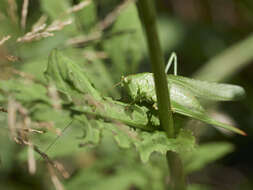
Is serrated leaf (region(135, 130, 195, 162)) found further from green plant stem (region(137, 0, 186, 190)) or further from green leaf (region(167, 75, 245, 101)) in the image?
green leaf (region(167, 75, 245, 101))

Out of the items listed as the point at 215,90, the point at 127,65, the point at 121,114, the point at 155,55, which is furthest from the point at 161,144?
the point at 127,65

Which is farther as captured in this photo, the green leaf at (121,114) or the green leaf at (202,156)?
the green leaf at (202,156)

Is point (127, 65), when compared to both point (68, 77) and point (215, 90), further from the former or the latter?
point (68, 77)

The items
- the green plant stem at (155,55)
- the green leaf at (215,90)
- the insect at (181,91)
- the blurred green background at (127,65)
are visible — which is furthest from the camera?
the blurred green background at (127,65)

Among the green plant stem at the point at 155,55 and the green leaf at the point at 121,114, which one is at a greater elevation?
the green plant stem at the point at 155,55

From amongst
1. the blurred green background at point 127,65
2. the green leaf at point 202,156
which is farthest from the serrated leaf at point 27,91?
the green leaf at point 202,156

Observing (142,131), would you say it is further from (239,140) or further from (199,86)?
(239,140)

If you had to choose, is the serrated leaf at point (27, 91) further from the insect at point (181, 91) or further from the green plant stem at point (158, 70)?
the green plant stem at point (158, 70)
